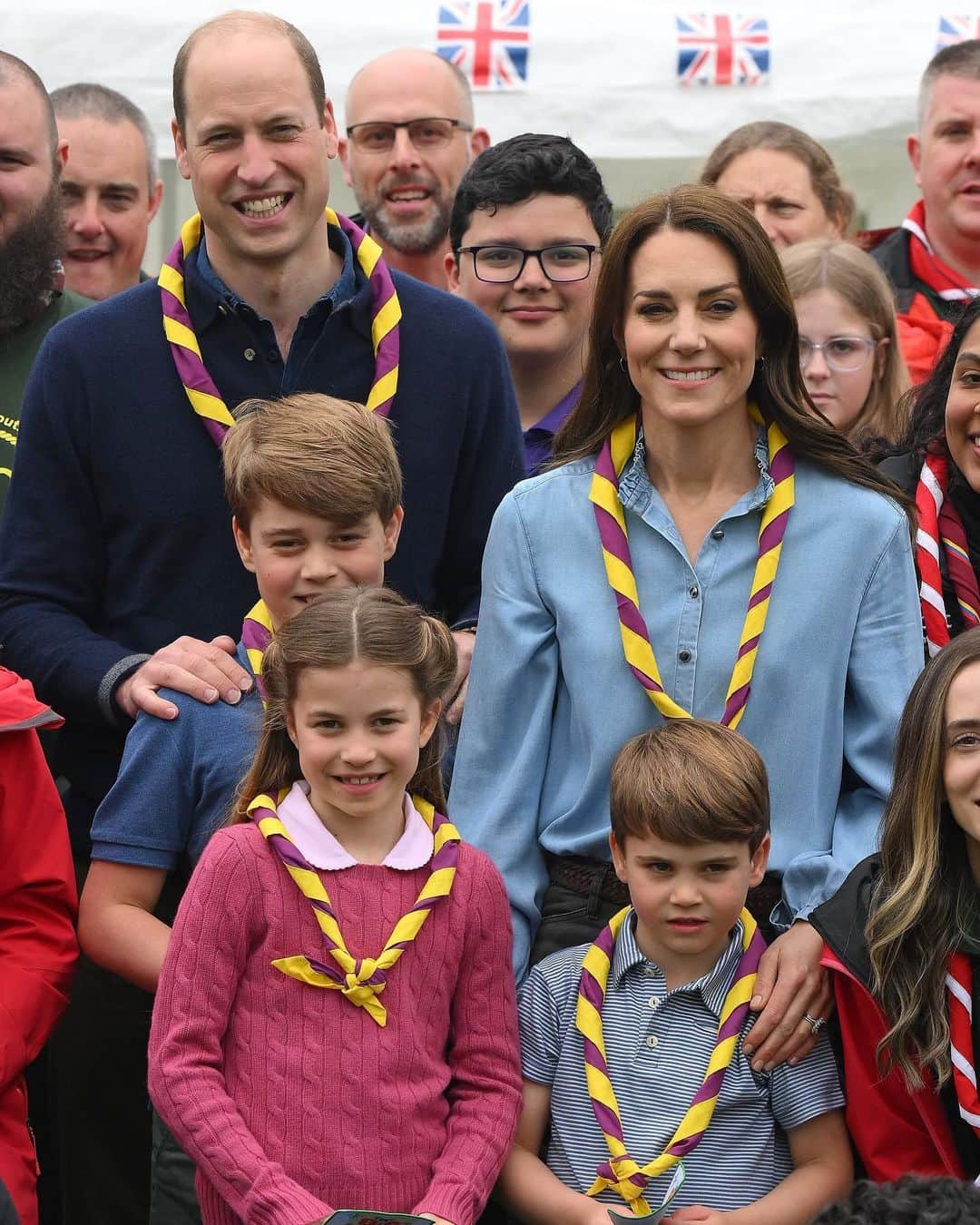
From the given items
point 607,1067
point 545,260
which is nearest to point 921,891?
point 607,1067

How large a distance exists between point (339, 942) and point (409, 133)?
367 cm

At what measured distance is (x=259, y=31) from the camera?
179 inches

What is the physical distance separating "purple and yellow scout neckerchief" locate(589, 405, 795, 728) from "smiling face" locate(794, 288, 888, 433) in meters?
1.51

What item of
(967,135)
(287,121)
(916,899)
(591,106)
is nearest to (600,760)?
(916,899)

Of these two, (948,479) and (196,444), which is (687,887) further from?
(196,444)

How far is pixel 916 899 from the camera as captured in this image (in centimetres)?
354

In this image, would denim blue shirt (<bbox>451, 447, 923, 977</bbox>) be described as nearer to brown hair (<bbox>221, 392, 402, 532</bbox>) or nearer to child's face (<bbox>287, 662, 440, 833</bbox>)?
brown hair (<bbox>221, 392, 402, 532</bbox>)

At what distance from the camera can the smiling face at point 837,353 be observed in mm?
5441

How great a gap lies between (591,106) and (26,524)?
3.83 m

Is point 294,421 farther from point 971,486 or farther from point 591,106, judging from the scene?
point 591,106

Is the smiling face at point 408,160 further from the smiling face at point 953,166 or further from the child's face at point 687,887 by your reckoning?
the child's face at point 687,887

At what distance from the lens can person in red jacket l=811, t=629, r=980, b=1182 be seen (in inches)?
138

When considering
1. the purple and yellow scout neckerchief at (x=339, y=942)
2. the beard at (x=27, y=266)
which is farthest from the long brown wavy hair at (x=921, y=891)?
the beard at (x=27, y=266)

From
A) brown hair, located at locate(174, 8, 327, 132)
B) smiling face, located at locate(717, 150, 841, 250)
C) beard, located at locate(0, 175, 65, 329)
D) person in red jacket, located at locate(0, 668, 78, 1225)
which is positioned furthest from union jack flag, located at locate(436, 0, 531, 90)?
person in red jacket, located at locate(0, 668, 78, 1225)
